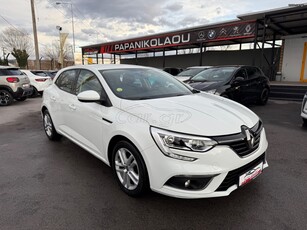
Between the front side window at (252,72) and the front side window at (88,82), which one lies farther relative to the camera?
the front side window at (252,72)

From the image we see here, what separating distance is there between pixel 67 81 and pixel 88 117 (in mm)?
1297

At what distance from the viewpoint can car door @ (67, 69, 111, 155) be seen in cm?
302

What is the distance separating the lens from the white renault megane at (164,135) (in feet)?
7.23

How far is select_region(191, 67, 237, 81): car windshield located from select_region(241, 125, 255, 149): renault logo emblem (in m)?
4.93

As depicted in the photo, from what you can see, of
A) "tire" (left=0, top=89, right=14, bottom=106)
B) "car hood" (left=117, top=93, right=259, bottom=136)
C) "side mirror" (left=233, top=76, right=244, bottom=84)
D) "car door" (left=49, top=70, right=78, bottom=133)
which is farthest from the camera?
"tire" (left=0, top=89, right=14, bottom=106)

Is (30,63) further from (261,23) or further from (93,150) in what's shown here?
(93,150)

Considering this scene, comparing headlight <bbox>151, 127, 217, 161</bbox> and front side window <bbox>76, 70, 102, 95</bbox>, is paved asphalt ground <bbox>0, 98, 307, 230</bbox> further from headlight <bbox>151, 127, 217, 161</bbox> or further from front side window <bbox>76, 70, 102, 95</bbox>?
front side window <bbox>76, 70, 102, 95</bbox>

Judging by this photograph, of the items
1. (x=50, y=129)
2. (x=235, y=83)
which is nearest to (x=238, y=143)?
(x=50, y=129)

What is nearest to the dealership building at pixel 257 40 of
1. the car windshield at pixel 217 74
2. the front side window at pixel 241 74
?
the front side window at pixel 241 74

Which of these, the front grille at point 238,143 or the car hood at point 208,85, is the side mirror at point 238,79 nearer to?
the car hood at point 208,85

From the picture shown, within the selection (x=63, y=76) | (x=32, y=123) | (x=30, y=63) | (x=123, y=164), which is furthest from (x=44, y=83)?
(x=30, y=63)

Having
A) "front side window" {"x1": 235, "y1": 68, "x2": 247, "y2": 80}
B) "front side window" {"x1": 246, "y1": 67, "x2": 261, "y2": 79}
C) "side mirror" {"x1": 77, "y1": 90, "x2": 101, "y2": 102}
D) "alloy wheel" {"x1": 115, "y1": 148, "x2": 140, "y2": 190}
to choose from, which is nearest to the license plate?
"alloy wheel" {"x1": 115, "y1": 148, "x2": 140, "y2": 190}

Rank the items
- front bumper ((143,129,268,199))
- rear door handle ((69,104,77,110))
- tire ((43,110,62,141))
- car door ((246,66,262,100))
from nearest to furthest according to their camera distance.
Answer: front bumper ((143,129,268,199)) < rear door handle ((69,104,77,110)) < tire ((43,110,62,141)) < car door ((246,66,262,100))

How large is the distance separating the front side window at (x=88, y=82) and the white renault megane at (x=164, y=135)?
17mm
